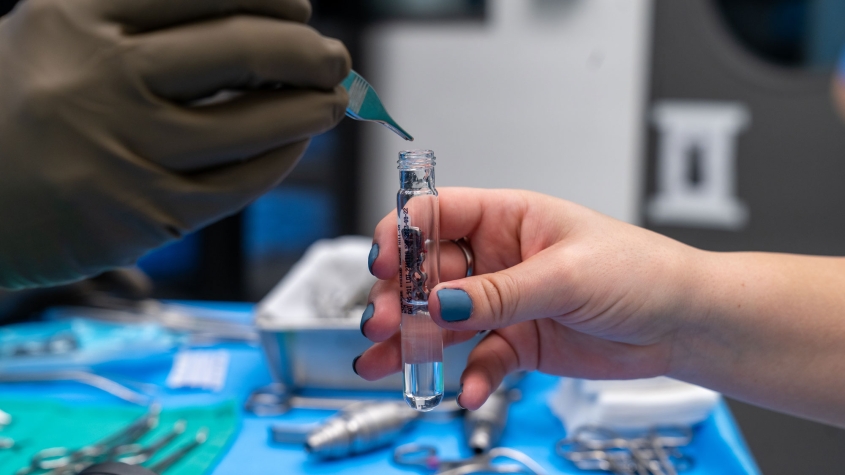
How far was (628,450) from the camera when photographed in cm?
82

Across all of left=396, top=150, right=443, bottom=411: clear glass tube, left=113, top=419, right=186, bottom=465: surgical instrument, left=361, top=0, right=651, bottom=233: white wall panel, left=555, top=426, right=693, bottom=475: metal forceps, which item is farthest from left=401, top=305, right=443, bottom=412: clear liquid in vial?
left=361, top=0, right=651, bottom=233: white wall panel

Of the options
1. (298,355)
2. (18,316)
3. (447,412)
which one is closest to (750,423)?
(447,412)

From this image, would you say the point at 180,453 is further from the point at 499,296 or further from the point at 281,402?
the point at 499,296

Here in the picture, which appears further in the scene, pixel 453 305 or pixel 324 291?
pixel 324 291

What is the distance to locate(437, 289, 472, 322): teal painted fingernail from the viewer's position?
582mm

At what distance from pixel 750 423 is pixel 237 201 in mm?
1915

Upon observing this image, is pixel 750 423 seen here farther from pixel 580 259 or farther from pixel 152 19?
pixel 152 19

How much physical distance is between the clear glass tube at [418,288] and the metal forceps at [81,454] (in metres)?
0.42

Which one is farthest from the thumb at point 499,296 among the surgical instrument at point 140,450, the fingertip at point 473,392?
the surgical instrument at point 140,450

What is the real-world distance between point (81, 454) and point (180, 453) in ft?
0.39

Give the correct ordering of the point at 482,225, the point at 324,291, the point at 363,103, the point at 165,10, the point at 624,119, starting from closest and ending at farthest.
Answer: the point at 165,10
the point at 363,103
the point at 482,225
the point at 324,291
the point at 624,119

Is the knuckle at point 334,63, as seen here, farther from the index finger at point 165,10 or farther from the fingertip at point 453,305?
the fingertip at point 453,305

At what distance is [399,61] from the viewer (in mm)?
2182

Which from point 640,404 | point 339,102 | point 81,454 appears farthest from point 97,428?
point 640,404
